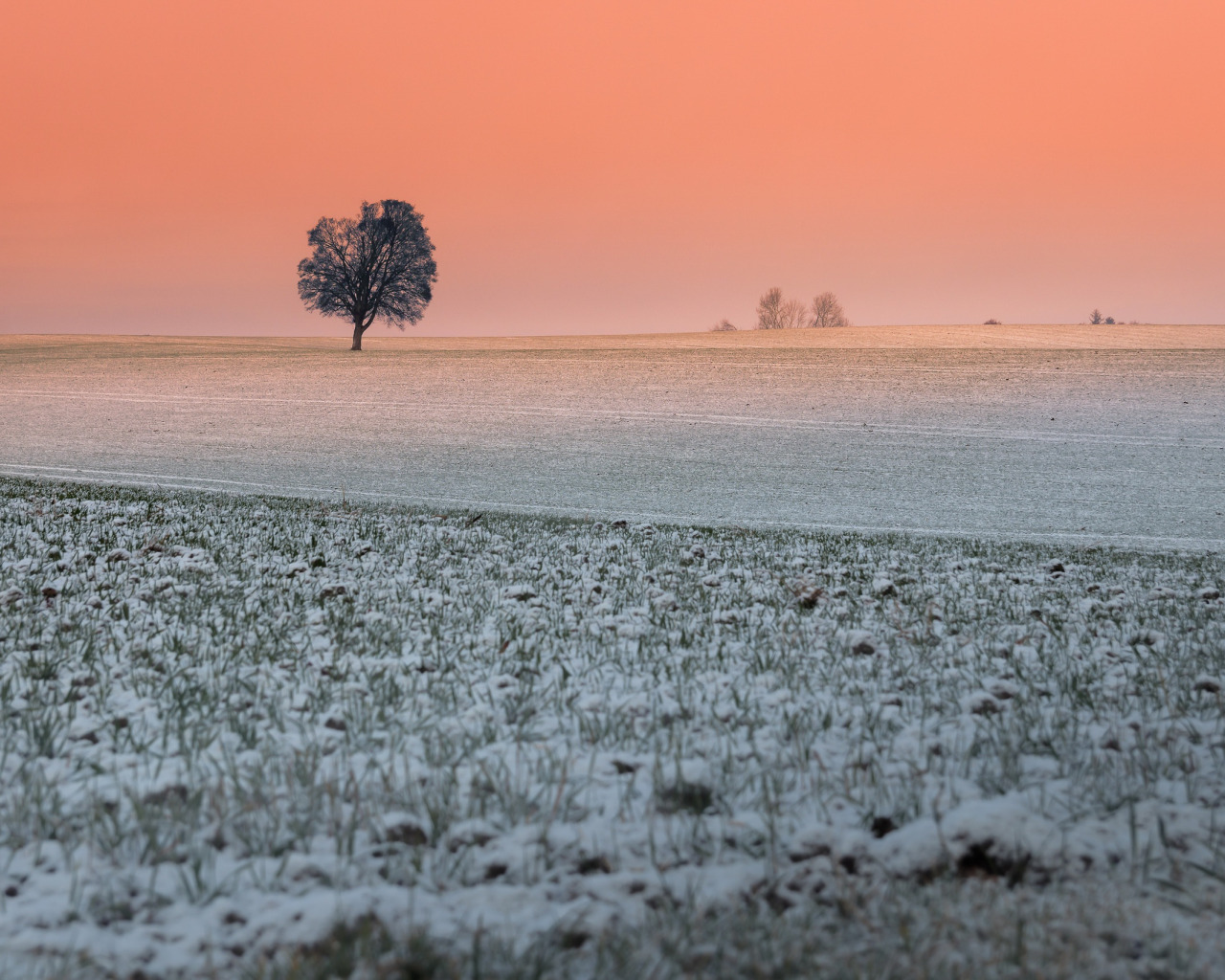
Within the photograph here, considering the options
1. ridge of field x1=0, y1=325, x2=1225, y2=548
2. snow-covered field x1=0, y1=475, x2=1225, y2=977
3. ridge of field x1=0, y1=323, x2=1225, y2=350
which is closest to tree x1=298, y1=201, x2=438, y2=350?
Result: ridge of field x1=0, y1=323, x2=1225, y2=350

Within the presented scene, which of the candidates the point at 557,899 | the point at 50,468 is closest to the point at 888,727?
the point at 557,899

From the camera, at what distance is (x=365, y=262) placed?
2052 inches

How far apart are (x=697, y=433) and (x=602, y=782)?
64.1 ft

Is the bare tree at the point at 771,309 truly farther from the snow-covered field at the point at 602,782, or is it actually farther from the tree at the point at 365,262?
the snow-covered field at the point at 602,782

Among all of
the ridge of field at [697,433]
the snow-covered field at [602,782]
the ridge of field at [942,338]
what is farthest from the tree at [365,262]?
the snow-covered field at [602,782]

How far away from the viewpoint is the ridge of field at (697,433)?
50.8ft

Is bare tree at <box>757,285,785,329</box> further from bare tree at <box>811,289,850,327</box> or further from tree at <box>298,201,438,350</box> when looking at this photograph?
tree at <box>298,201,438,350</box>

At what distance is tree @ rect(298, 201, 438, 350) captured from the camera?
51656 mm

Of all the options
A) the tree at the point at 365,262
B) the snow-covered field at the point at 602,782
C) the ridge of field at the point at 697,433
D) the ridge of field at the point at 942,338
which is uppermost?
the tree at the point at 365,262

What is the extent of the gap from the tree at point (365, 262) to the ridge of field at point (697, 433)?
16628 millimetres

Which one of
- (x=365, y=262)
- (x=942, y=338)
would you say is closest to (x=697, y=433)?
(x=942, y=338)

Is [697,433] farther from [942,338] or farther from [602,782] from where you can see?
[942,338]

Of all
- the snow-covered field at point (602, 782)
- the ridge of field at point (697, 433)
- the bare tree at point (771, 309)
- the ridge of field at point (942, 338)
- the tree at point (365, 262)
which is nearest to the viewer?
the snow-covered field at point (602, 782)

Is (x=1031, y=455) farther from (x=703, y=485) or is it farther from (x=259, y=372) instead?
(x=259, y=372)
